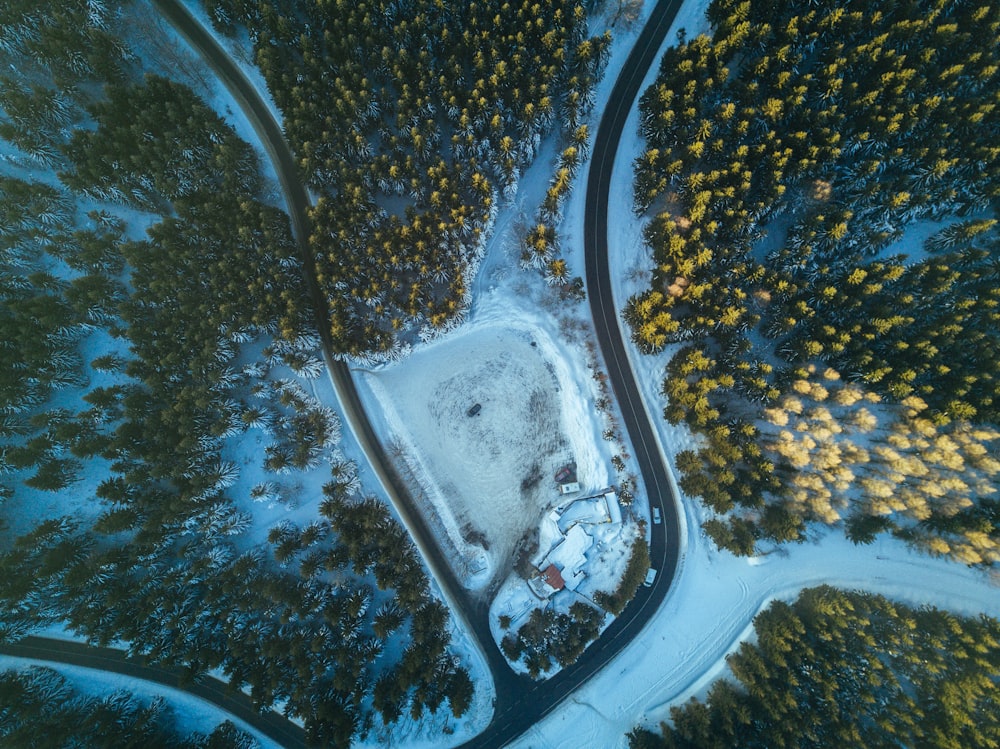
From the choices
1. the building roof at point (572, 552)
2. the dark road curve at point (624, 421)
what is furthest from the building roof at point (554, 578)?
the dark road curve at point (624, 421)

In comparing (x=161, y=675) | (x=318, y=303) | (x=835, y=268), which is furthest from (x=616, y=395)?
(x=161, y=675)

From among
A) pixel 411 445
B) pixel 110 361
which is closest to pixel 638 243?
pixel 411 445

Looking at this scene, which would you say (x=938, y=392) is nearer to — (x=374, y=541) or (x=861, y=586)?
(x=861, y=586)

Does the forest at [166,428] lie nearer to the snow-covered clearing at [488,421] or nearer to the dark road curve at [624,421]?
the snow-covered clearing at [488,421]

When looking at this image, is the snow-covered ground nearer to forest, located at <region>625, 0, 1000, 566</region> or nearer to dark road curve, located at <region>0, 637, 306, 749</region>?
forest, located at <region>625, 0, 1000, 566</region>

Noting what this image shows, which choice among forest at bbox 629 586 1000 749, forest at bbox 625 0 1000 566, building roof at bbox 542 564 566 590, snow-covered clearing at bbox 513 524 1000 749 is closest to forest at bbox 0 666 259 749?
snow-covered clearing at bbox 513 524 1000 749

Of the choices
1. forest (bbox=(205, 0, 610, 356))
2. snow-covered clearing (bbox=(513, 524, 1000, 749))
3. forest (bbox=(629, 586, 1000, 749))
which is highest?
forest (bbox=(205, 0, 610, 356))
